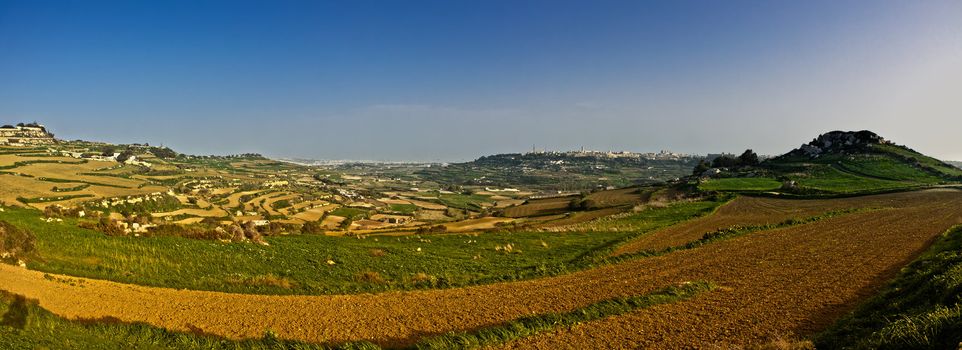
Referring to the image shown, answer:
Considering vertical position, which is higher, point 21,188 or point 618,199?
point 21,188

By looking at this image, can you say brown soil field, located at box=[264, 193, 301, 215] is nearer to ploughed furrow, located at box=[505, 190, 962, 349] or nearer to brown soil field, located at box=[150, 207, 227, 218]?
brown soil field, located at box=[150, 207, 227, 218]

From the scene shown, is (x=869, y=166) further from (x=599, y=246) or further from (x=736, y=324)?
(x=736, y=324)

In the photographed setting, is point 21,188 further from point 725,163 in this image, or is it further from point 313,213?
point 725,163

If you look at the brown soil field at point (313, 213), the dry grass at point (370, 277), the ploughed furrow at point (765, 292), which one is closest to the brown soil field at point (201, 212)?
the brown soil field at point (313, 213)

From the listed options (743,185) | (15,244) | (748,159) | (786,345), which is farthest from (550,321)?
(748,159)

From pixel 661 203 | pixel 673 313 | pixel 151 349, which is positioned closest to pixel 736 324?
pixel 673 313
